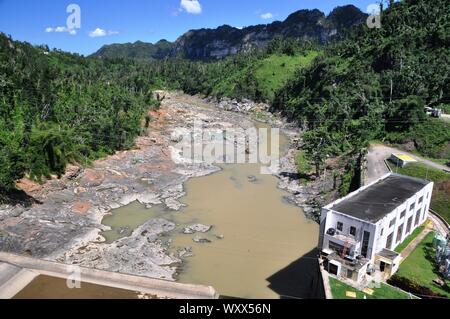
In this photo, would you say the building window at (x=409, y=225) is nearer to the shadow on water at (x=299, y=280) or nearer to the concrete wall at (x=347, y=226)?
the concrete wall at (x=347, y=226)

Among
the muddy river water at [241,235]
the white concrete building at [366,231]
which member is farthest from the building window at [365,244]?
the muddy river water at [241,235]

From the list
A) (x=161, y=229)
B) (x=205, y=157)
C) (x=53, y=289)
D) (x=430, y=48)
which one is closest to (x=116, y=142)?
(x=205, y=157)

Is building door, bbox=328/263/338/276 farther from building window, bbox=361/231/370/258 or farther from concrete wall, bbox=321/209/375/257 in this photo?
building window, bbox=361/231/370/258

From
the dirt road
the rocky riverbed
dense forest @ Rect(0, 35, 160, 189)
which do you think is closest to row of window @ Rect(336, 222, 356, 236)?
the rocky riverbed

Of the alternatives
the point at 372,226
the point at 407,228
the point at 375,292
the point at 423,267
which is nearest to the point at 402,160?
the point at 407,228

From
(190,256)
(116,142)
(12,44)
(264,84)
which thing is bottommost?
(190,256)
